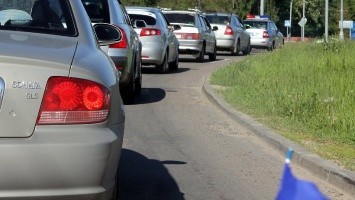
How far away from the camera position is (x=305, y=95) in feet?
42.3

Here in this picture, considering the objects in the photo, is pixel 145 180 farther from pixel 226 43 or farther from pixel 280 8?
pixel 280 8

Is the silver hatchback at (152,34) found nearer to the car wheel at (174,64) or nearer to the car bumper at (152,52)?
the car bumper at (152,52)

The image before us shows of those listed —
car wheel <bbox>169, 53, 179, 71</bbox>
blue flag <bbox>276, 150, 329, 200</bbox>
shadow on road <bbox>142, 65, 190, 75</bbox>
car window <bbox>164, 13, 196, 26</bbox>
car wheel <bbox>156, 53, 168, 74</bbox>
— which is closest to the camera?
blue flag <bbox>276, 150, 329, 200</bbox>

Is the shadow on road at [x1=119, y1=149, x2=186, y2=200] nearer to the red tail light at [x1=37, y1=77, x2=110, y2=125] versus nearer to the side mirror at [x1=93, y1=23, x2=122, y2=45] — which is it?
the side mirror at [x1=93, y1=23, x2=122, y2=45]

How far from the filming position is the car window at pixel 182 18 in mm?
25516

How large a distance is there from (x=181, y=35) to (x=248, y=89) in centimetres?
1053

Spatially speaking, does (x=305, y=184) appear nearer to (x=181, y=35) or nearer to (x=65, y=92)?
(x=65, y=92)

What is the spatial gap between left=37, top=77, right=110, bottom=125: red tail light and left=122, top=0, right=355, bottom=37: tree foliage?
42377mm

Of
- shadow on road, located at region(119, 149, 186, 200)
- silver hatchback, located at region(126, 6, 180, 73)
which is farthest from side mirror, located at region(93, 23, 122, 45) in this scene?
silver hatchback, located at region(126, 6, 180, 73)

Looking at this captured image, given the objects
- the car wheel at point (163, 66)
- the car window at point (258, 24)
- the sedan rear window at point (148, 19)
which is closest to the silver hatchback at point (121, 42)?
the sedan rear window at point (148, 19)

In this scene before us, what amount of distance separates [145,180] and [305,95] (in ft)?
19.0

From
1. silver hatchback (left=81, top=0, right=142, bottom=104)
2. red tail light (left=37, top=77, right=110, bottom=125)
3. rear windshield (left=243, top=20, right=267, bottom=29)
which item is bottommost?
rear windshield (left=243, top=20, right=267, bottom=29)

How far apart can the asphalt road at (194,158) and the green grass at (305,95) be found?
1.41 feet

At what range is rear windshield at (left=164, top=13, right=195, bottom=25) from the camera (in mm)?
25531
